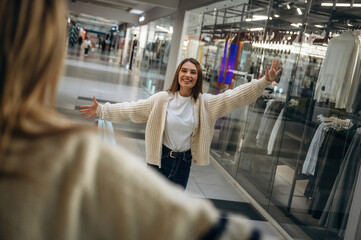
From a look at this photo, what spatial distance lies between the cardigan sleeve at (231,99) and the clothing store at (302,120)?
3.76 ft

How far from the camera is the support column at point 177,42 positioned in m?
12.7

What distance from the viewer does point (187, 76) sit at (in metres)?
3.85

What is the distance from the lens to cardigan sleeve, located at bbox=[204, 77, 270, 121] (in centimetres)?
382

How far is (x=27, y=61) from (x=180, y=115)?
318 cm

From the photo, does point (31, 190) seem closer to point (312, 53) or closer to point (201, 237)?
point (201, 237)

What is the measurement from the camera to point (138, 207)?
55cm

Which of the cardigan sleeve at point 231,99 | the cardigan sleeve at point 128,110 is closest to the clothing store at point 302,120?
the cardigan sleeve at point 231,99

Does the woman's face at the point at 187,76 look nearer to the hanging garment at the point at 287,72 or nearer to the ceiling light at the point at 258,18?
the hanging garment at the point at 287,72

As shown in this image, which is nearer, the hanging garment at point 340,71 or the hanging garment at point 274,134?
the hanging garment at point 340,71

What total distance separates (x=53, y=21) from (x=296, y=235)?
186 inches

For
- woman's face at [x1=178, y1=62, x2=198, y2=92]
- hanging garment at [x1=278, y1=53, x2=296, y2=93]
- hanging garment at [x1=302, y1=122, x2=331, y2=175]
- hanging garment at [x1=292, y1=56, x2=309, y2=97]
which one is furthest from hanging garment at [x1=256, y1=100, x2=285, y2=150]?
woman's face at [x1=178, y1=62, x2=198, y2=92]

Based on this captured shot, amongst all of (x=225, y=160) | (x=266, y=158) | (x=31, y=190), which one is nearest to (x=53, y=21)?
(x=31, y=190)

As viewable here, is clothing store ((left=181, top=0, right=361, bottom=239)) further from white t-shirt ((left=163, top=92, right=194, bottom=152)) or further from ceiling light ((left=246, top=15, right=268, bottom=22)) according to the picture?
white t-shirt ((left=163, top=92, right=194, bottom=152))

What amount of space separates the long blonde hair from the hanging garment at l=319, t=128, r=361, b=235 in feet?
13.2
